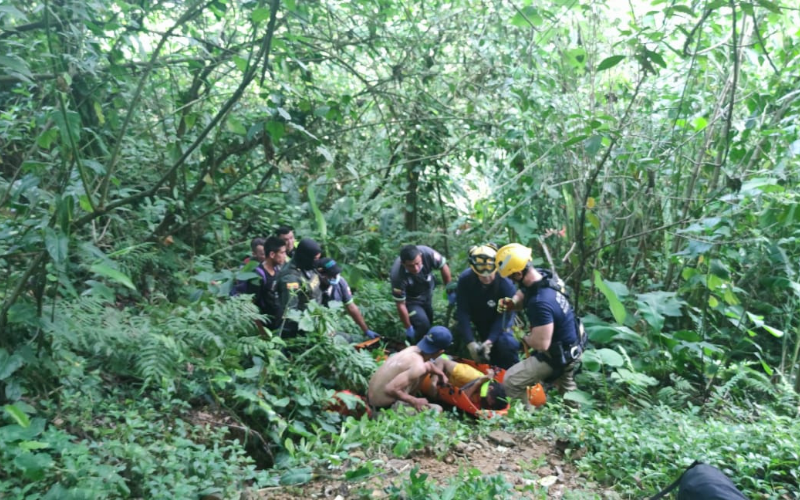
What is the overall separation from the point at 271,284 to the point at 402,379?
5.55 feet

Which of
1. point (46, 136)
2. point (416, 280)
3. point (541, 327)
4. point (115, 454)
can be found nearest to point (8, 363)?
point (115, 454)

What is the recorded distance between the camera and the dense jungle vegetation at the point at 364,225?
11.5ft

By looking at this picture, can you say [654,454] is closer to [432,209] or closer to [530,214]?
[530,214]

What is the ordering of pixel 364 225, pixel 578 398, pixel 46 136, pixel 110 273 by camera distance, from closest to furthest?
pixel 110 273 → pixel 46 136 → pixel 578 398 → pixel 364 225

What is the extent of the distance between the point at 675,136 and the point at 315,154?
396 centimetres

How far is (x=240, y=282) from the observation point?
6.01 m

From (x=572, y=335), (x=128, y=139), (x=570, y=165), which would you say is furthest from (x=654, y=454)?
(x=128, y=139)

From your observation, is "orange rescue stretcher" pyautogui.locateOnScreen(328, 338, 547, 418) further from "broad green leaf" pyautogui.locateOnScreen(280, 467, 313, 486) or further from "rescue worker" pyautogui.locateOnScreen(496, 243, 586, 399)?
"broad green leaf" pyautogui.locateOnScreen(280, 467, 313, 486)

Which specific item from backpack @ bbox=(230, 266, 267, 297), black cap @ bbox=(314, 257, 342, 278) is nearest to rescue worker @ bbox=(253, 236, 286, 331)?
backpack @ bbox=(230, 266, 267, 297)

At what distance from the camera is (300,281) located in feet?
19.3

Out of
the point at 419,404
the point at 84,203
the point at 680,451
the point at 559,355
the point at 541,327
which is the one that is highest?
the point at 84,203

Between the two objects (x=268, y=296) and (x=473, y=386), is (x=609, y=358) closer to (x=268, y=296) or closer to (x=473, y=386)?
(x=473, y=386)

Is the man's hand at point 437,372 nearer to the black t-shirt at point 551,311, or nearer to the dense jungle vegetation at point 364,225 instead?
the dense jungle vegetation at point 364,225

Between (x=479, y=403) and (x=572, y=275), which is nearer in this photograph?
(x=479, y=403)
